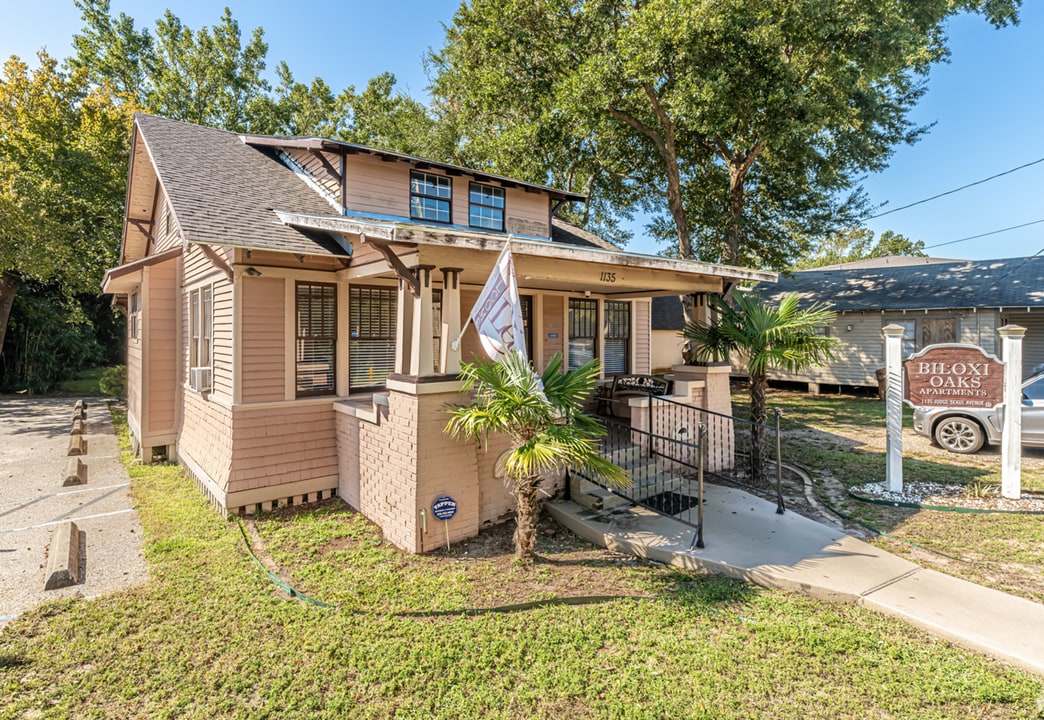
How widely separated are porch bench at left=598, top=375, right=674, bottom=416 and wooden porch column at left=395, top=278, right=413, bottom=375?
14.3 ft

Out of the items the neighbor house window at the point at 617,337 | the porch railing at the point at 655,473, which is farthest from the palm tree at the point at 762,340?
the neighbor house window at the point at 617,337

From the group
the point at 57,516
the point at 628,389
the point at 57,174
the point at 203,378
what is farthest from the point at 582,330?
the point at 57,174

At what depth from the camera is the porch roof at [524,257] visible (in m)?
5.05

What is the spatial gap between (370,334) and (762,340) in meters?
5.99

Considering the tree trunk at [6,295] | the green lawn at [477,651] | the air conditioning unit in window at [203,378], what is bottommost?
the green lawn at [477,651]

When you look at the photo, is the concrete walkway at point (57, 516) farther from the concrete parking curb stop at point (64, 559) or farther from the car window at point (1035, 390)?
the car window at point (1035, 390)

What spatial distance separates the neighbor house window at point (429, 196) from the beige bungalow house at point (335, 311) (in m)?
0.03

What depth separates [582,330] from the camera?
10.9 metres

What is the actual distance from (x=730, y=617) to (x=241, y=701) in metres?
3.73

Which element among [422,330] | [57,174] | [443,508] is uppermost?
[57,174]

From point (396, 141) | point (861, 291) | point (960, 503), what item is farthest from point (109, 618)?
point (861, 291)

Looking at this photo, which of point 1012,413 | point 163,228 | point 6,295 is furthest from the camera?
point 6,295

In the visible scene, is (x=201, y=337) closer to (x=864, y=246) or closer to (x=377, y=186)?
(x=377, y=186)

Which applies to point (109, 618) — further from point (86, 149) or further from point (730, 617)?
point (86, 149)
